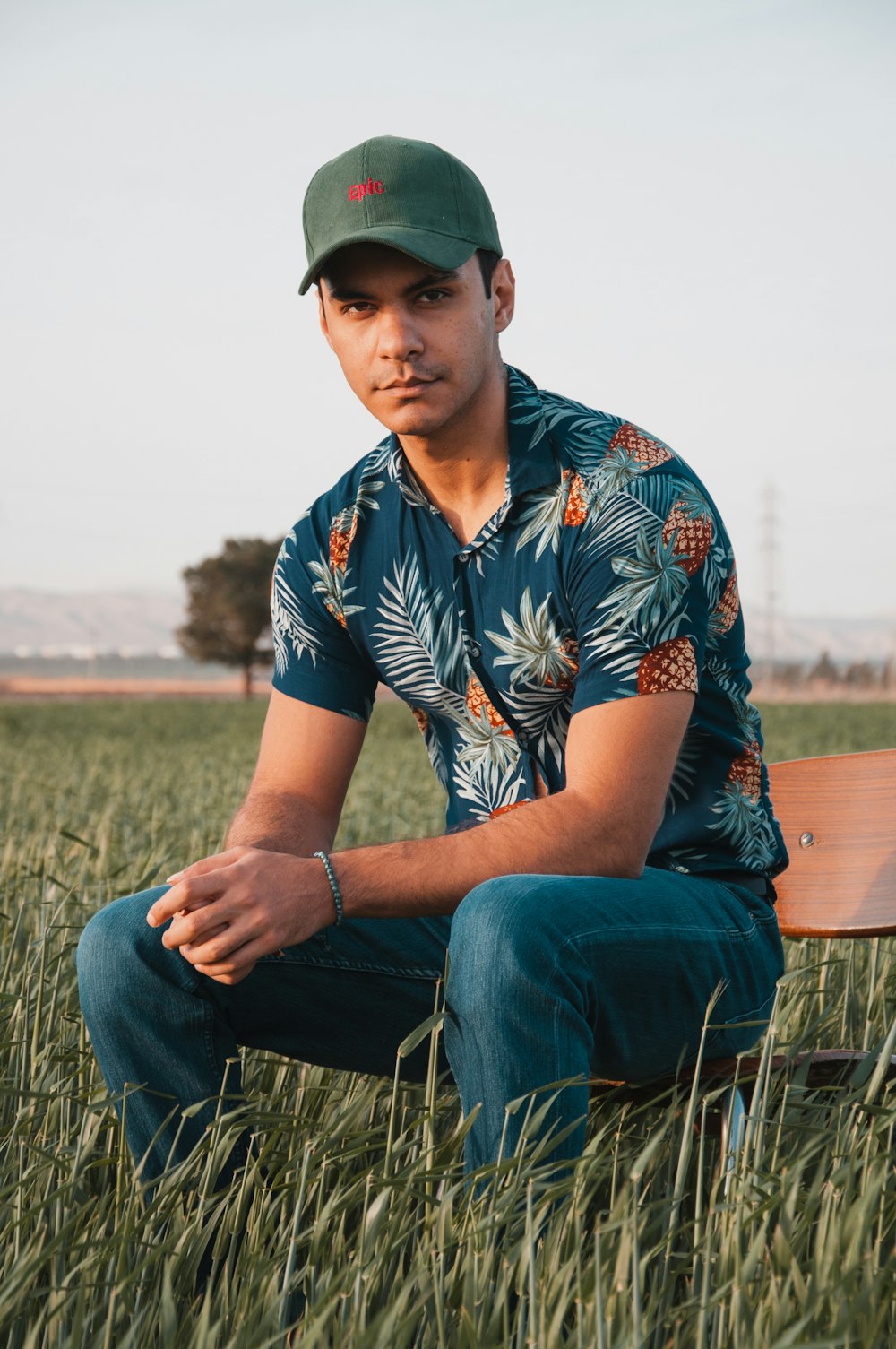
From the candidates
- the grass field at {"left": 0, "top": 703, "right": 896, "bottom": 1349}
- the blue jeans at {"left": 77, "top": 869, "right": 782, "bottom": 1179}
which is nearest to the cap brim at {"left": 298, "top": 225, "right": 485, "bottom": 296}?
the blue jeans at {"left": 77, "top": 869, "right": 782, "bottom": 1179}

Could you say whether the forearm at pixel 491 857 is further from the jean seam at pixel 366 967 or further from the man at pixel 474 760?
the jean seam at pixel 366 967

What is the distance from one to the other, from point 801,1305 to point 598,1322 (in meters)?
0.28

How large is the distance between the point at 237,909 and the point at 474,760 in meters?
0.65

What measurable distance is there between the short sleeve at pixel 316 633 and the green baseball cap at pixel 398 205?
1.53ft

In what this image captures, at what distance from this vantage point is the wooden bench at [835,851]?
2314 millimetres

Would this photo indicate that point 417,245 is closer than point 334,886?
No

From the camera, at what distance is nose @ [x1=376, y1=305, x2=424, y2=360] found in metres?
2.32

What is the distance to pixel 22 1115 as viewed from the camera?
2.36 meters

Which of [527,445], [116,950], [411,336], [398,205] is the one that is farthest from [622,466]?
[116,950]

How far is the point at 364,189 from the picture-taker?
7.65ft

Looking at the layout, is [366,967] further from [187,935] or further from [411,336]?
[411,336]

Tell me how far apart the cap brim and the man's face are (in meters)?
0.04

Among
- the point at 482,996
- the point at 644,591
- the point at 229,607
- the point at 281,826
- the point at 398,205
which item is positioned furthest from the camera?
the point at 229,607

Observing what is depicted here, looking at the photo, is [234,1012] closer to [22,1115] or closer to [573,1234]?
[22,1115]
